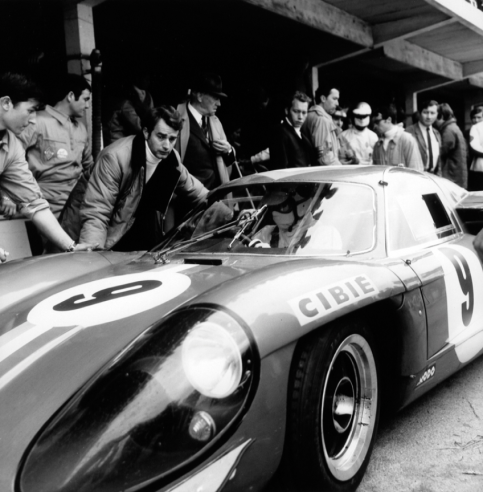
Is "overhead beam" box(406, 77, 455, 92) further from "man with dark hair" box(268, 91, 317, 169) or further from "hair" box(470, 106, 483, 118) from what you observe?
"man with dark hair" box(268, 91, 317, 169)

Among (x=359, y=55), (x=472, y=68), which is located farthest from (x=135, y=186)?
(x=472, y=68)

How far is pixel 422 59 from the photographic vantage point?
35.1 ft

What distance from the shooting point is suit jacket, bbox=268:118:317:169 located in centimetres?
552

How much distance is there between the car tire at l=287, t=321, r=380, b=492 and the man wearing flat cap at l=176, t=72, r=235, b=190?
9.44ft

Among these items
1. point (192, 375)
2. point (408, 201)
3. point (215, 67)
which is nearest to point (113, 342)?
point (192, 375)

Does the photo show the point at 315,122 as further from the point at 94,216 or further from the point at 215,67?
the point at 215,67

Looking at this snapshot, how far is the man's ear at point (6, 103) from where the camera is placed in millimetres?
3393

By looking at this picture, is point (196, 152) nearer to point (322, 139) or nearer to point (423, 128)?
point (322, 139)

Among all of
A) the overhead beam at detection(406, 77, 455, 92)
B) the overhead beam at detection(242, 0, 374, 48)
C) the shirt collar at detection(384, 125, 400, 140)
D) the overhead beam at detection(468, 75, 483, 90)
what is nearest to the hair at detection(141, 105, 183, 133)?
the overhead beam at detection(242, 0, 374, 48)

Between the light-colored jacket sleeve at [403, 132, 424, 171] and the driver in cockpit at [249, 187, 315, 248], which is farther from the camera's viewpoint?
the light-colored jacket sleeve at [403, 132, 424, 171]

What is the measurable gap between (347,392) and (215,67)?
25.5 feet

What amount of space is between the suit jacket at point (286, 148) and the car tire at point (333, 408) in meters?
3.57

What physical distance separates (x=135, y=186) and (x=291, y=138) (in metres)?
2.08

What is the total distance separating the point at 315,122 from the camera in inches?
235
